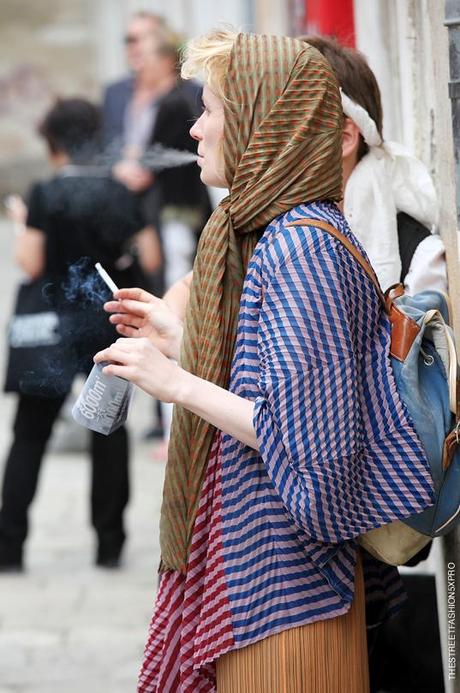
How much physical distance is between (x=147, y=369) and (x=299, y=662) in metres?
0.59

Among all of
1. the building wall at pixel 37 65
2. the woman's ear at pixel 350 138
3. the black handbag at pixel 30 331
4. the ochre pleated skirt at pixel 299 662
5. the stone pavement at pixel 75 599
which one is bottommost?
the stone pavement at pixel 75 599

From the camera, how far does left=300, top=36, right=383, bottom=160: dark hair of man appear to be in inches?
118

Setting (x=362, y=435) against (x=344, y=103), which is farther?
(x=344, y=103)

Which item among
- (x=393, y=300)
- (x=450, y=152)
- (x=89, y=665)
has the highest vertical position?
(x=450, y=152)

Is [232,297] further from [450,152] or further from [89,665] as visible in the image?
[89,665]

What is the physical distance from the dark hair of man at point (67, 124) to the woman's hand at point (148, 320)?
9.84 ft

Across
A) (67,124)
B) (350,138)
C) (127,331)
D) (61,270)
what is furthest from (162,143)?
(127,331)

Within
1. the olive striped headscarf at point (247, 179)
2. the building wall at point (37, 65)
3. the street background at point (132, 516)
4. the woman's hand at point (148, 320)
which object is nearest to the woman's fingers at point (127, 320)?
the woman's hand at point (148, 320)

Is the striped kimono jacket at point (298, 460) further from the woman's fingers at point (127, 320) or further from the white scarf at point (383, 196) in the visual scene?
the white scarf at point (383, 196)

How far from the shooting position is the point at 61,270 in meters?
5.39

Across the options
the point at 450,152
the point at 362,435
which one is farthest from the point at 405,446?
the point at 450,152

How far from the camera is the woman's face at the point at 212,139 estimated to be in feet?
7.98

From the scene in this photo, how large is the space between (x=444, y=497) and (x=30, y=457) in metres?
3.35

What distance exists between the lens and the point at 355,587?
8.03 feet
